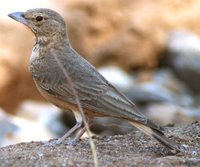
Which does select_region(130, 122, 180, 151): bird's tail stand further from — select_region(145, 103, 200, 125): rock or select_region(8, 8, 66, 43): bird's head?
select_region(145, 103, 200, 125): rock

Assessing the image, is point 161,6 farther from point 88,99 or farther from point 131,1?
point 88,99

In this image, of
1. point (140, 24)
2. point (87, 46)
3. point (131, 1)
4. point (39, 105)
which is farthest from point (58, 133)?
point (131, 1)

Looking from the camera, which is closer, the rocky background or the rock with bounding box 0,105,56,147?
the rock with bounding box 0,105,56,147

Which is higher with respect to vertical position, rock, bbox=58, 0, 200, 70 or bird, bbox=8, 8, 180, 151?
bird, bbox=8, 8, 180, 151

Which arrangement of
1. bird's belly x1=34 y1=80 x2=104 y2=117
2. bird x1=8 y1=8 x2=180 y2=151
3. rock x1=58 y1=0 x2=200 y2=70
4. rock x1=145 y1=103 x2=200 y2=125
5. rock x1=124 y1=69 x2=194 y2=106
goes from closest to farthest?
bird x1=8 y1=8 x2=180 y2=151
bird's belly x1=34 y1=80 x2=104 y2=117
rock x1=145 y1=103 x2=200 y2=125
rock x1=124 y1=69 x2=194 y2=106
rock x1=58 y1=0 x2=200 y2=70

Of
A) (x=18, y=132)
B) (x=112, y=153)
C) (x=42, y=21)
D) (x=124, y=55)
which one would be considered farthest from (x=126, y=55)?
(x=112, y=153)

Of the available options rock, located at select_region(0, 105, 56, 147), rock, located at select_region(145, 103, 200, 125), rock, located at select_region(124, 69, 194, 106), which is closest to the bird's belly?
rock, located at select_region(0, 105, 56, 147)

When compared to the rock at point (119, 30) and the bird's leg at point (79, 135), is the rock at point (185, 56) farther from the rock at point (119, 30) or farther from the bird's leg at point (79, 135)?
the bird's leg at point (79, 135)
